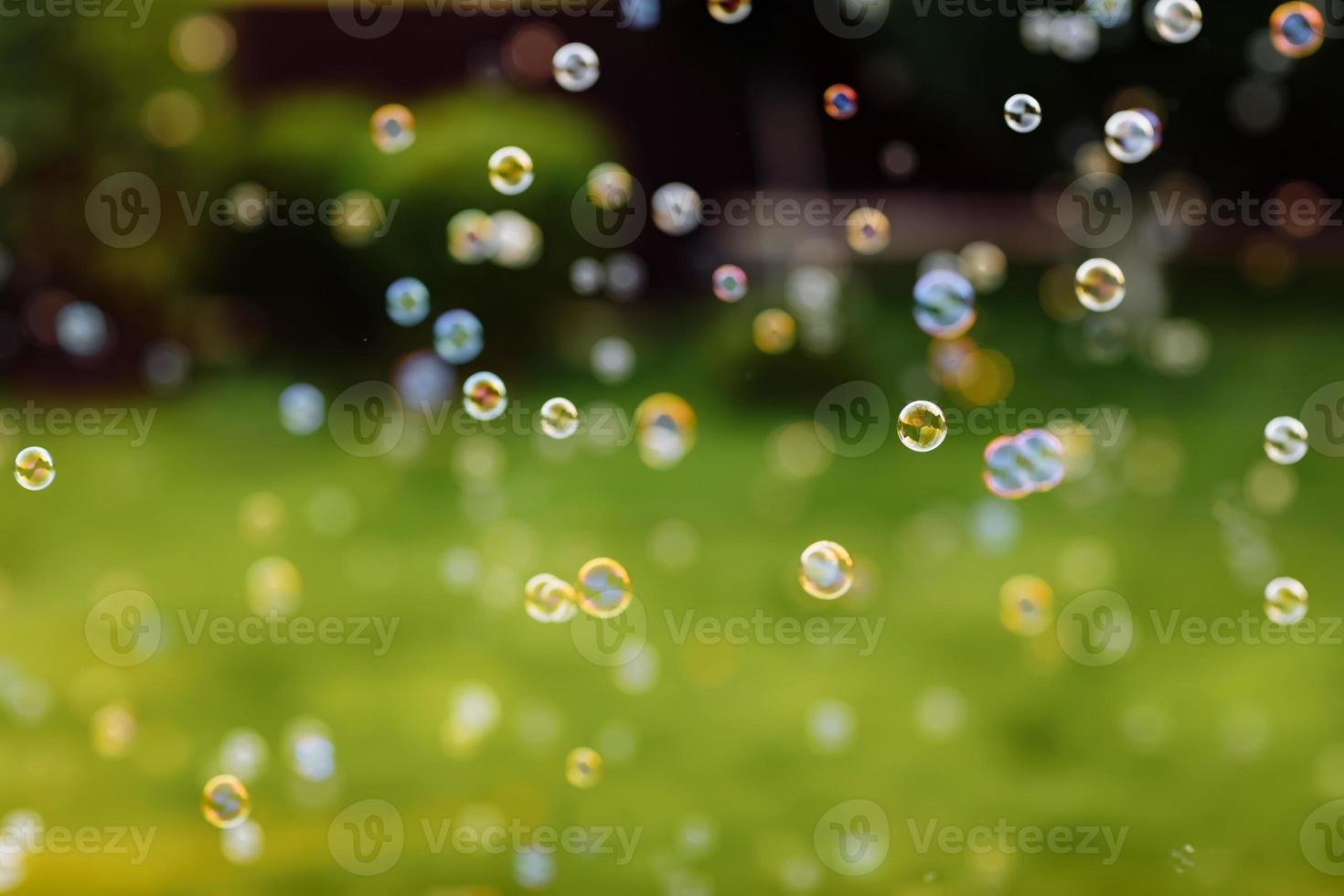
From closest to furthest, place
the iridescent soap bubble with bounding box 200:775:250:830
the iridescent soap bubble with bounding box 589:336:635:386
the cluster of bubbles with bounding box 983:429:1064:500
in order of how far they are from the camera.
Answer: the iridescent soap bubble with bounding box 200:775:250:830
the cluster of bubbles with bounding box 983:429:1064:500
the iridescent soap bubble with bounding box 589:336:635:386

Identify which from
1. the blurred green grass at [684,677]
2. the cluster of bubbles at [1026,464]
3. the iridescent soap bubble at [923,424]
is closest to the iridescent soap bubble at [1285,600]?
the blurred green grass at [684,677]

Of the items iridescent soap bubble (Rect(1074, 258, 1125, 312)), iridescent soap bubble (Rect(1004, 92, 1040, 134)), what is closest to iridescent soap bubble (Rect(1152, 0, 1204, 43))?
iridescent soap bubble (Rect(1004, 92, 1040, 134))

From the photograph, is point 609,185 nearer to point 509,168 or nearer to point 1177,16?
point 509,168

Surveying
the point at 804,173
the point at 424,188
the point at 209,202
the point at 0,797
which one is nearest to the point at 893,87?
the point at 804,173

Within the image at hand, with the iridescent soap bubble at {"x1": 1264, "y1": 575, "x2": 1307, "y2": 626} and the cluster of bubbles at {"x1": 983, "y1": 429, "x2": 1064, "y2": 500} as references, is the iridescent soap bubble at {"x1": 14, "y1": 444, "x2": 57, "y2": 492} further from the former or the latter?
the iridescent soap bubble at {"x1": 1264, "y1": 575, "x2": 1307, "y2": 626}

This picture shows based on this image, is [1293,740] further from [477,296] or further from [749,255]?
[749,255]

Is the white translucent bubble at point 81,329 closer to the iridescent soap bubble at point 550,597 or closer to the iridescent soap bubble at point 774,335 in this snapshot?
the iridescent soap bubble at point 774,335
